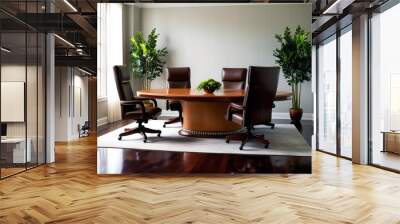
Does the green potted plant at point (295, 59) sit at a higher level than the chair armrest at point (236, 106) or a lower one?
higher

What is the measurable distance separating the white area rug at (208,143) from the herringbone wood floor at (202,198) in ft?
1.22

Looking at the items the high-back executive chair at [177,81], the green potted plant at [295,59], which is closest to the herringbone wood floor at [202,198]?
the high-back executive chair at [177,81]

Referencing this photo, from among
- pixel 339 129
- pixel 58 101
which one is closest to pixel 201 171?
pixel 339 129

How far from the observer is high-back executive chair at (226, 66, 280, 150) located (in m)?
4.17

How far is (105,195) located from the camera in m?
3.76

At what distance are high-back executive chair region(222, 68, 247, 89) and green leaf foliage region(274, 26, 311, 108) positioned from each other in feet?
1.31

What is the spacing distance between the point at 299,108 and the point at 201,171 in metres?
1.28

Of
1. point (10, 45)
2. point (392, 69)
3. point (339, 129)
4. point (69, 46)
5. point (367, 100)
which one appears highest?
point (69, 46)

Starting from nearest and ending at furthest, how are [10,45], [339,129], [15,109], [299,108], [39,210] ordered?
[39,210], [299,108], [10,45], [15,109], [339,129]

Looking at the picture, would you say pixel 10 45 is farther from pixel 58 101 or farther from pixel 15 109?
pixel 58 101

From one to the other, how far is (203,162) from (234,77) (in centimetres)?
101

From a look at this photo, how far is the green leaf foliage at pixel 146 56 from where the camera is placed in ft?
13.8

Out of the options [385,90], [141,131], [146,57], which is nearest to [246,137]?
[141,131]

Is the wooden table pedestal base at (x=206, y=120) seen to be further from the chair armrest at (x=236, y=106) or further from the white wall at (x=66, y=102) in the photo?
the white wall at (x=66, y=102)
